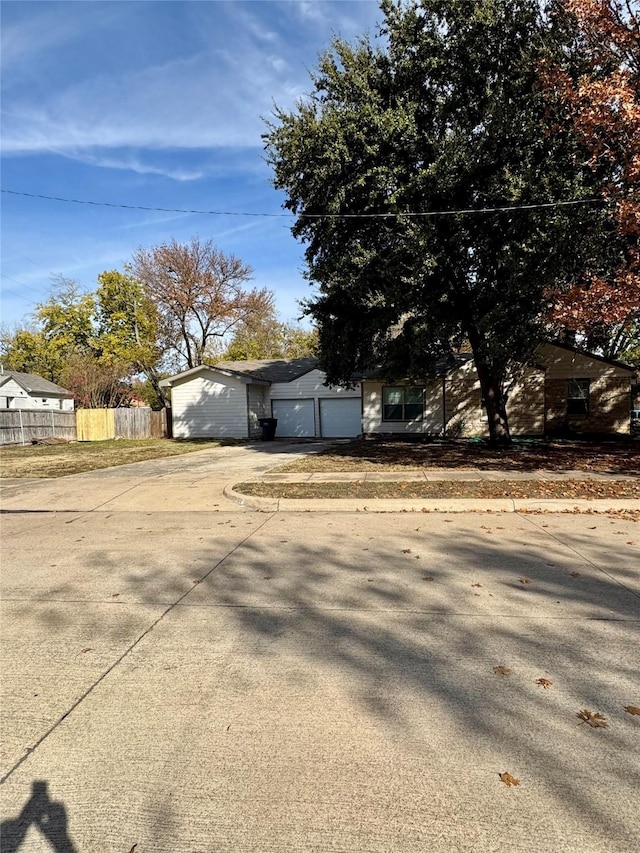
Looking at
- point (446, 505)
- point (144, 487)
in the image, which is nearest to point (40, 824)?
point (446, 505)

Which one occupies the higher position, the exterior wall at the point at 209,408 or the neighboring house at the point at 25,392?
the neighboring house at the point at 25,392

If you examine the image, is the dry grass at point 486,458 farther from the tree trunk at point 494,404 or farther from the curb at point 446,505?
the curb at point 446,505

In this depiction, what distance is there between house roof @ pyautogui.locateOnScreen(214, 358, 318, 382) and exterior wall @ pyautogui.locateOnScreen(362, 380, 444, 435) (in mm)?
4347

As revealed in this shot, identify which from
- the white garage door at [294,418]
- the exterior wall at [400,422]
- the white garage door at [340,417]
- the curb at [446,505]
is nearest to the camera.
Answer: the curb at [446,505]

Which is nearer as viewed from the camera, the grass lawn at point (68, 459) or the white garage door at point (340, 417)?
the grass lawn at point (68, 459)

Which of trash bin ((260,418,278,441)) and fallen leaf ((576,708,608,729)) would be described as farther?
trash bin ((260,418,278,441))

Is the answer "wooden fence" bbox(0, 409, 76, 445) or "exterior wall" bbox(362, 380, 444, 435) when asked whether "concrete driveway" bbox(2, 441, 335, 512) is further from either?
"wooden fence" bbox(0, 409, 76, 445)

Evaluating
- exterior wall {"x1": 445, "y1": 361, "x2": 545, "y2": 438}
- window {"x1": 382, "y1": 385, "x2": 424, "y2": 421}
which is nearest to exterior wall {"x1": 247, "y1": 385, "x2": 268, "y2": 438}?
window {"x1": 382, "y1": 385, "x2": 424, "y2": 421}

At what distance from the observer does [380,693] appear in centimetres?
316

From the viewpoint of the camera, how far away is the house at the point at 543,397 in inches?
839

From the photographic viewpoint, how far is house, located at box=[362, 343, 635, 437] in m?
21.3

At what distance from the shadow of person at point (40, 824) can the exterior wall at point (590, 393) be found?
857 inches

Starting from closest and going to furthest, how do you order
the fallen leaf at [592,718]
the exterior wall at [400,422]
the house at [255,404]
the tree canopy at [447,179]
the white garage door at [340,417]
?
the fallen leaf at [592,718]
the tree canopy at [447,179]
the exterior wall at [400,422]
the white garage door at [340,417]
the house at [255,404]


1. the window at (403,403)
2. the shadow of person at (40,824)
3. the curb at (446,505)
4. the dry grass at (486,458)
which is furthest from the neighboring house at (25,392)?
the shadow of person at (40,824)
